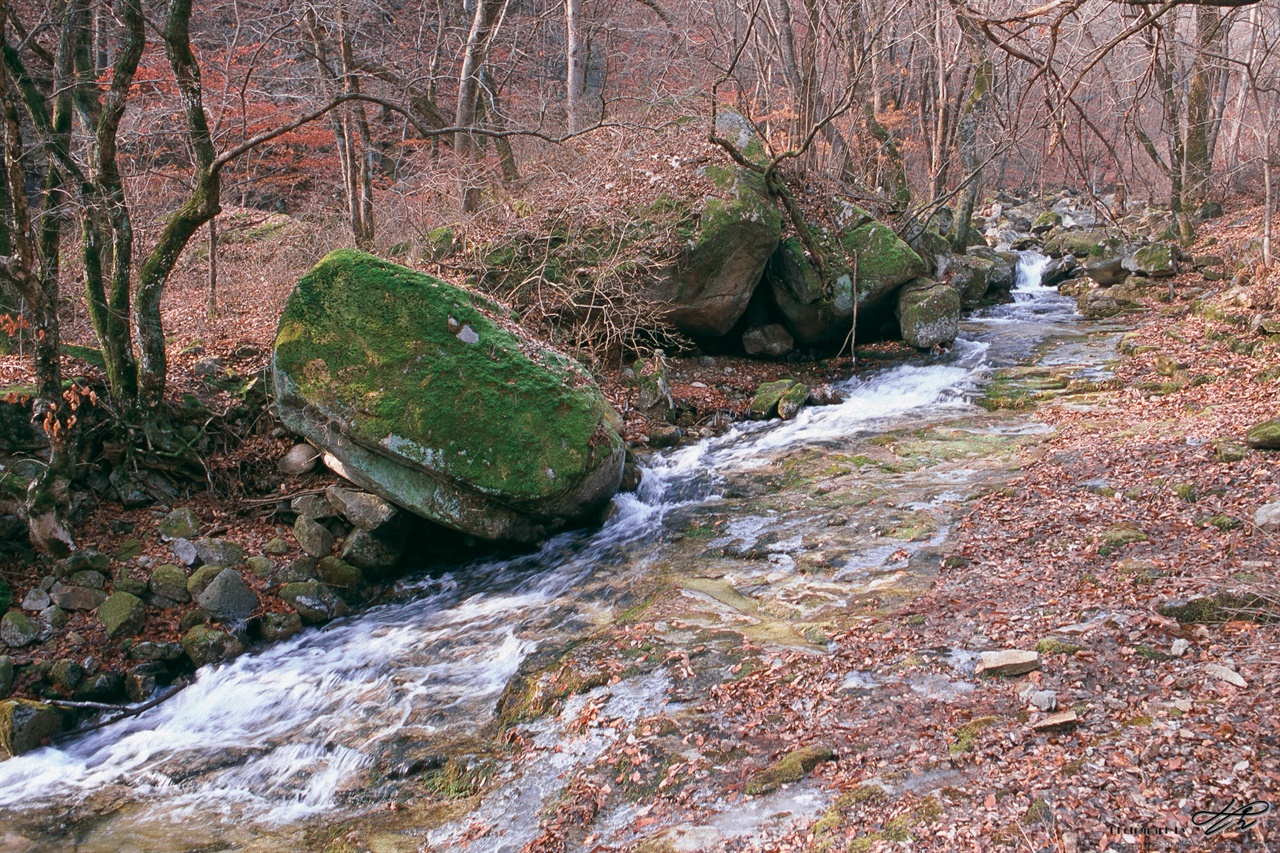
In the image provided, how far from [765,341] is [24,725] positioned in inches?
435

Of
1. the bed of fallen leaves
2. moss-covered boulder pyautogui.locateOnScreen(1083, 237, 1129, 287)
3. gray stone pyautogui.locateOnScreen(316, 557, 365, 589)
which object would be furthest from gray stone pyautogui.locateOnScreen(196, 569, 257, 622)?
moss-covered boulder pyautogui.locateOnScreen(1083, 237, 1129, 287)

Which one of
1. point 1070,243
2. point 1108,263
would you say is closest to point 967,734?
point 1108,263

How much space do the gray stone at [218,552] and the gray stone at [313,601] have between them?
0.60 metres

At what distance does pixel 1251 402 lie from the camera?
866cm

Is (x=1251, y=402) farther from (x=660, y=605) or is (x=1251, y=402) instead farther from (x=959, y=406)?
(x=660, y=605)

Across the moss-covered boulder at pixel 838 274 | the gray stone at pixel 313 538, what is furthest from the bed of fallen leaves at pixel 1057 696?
the moss-covered boulder at pixel 838 274

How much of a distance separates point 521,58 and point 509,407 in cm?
1446

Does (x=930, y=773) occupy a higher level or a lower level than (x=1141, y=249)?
lower

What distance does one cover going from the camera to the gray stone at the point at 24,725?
5.80m

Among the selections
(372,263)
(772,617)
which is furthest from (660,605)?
(372,263)

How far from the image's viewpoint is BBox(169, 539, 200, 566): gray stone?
7695mm

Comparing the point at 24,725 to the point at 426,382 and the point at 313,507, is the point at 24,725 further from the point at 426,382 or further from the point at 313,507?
the point at 426,382

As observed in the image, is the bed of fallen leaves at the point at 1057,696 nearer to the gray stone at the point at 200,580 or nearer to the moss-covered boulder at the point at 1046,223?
the gray stone at the point at 200,580

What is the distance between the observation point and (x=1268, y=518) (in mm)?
5676
